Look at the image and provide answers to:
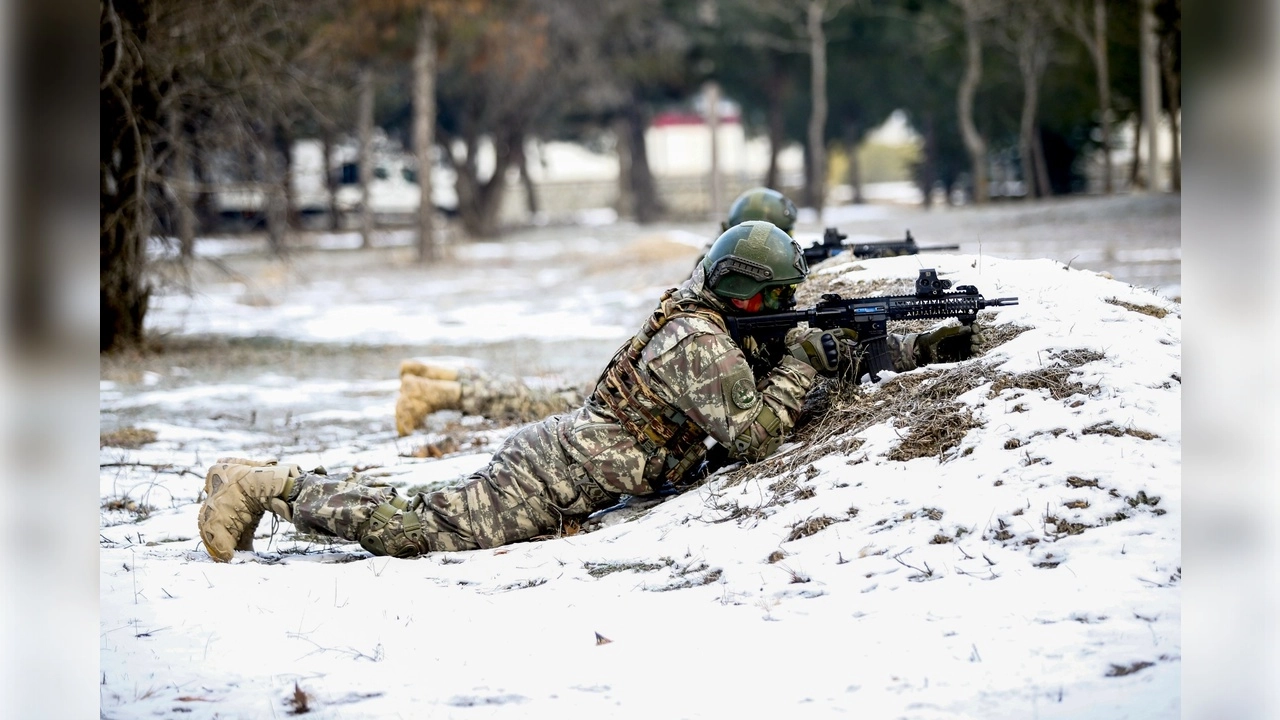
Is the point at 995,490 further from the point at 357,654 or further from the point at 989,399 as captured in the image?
the point at 357,654

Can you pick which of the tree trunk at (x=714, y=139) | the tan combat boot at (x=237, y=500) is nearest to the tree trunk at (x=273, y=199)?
the tan combat boot at (x=237, y=500)

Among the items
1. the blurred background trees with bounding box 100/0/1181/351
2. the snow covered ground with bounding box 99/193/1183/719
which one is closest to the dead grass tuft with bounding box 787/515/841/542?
the snow covered ground with bounding box 99/193/1183/719

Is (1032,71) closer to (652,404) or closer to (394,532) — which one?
(652,404)

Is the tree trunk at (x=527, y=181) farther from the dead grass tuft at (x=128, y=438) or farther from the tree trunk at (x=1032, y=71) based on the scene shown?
the dead grass tuft at (x=128, y=438)

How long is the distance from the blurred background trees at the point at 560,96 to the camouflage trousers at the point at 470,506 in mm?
7112

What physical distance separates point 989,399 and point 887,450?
0.45 metres

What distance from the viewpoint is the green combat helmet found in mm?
5531

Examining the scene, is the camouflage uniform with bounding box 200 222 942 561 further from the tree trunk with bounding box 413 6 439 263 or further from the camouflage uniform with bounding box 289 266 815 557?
the tree trunk with bounding box 413 6 439 263

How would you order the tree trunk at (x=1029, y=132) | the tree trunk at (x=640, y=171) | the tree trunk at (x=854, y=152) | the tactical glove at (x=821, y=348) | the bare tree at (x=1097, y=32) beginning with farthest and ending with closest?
the tree trunk at (x=854, y=152), the tree trunk at (x=640, y=171), the tree trunk at (x=1029, y=132), the bare tree at (x=1097, y=32), the tactical glove at (x=821, y=348)

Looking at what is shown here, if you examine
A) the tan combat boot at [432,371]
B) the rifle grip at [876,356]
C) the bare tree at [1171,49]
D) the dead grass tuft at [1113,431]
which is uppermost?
the bare tree at [1171,49]

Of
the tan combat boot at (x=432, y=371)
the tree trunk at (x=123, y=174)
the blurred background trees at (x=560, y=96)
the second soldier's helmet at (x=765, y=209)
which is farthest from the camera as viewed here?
the blurred background trees at (x=560, y=96)

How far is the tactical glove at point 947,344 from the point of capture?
607cm

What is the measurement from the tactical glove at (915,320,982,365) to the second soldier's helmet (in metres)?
2.87
